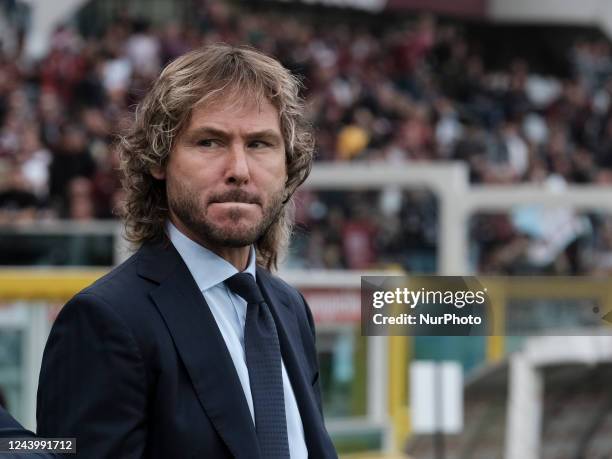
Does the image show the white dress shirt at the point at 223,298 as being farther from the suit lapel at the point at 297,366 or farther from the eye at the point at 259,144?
the eye at the point at 259,144

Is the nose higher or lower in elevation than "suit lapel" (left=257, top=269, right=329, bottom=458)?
higher

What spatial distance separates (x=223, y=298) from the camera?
201 centimetres

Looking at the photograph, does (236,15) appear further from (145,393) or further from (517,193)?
(145,393)

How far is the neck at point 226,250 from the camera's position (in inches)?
79.3

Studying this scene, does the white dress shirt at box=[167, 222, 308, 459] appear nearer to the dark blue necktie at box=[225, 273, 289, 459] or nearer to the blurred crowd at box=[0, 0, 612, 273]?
the dark blue necktie at box=[225, 273, 289, 459]

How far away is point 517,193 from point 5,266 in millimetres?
3119

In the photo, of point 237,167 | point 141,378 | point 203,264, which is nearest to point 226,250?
point 203,264

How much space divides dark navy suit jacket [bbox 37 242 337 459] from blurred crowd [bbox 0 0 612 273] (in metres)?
4.31

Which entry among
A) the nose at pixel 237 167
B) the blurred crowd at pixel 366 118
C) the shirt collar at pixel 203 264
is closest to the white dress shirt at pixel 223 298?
the shirt collar at pixel 203 264

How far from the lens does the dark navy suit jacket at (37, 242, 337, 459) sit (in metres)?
1.81

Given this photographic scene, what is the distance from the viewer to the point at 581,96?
61.8ft

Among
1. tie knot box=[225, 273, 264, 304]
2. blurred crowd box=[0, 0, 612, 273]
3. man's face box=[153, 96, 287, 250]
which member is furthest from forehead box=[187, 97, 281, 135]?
blurred crowd box=[0, 0, 612, 273]

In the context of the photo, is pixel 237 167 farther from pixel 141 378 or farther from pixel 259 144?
pixel 141 378

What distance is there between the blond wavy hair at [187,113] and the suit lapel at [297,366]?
15cm
